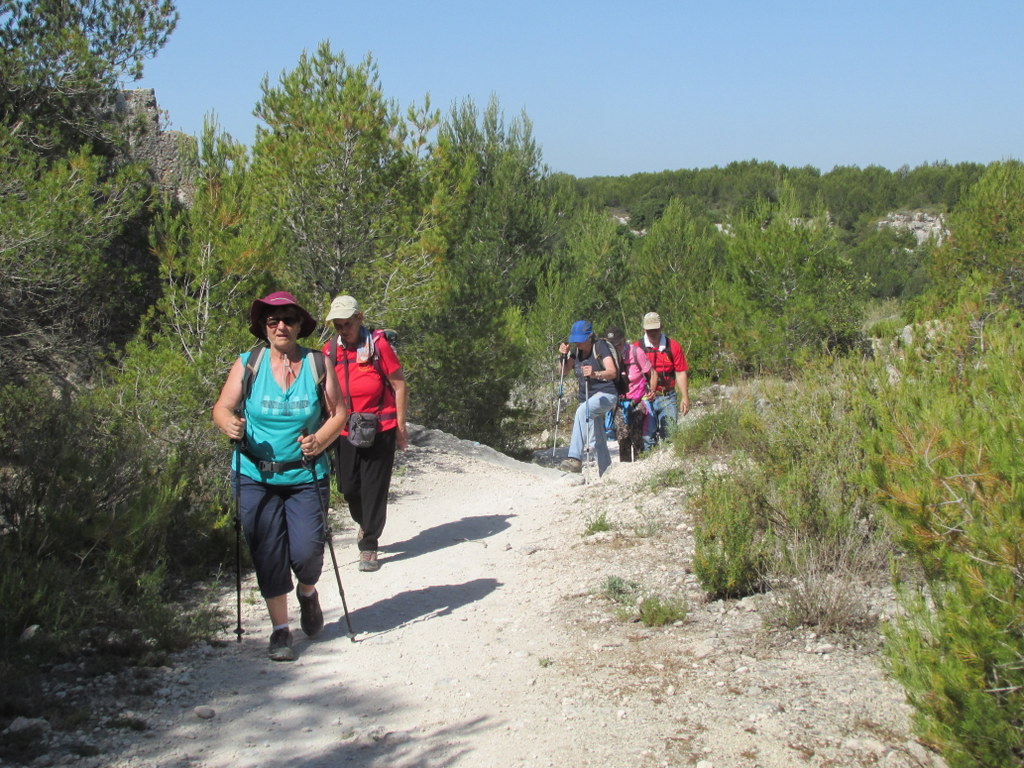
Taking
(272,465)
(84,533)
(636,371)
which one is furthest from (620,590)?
(636,371)

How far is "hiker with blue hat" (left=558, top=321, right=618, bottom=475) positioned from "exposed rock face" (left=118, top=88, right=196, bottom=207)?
16.0ft

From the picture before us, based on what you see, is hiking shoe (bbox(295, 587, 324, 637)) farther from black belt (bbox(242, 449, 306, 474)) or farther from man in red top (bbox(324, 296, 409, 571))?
man in red top (bbox(324, 296, 409, 571))

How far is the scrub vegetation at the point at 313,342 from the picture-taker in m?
3.04

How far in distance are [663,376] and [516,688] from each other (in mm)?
6051

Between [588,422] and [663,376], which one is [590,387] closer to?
[588,422]

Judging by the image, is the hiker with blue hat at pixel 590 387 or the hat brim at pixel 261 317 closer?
the hat brim at pixel 261 317

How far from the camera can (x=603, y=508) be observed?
745 centimetres

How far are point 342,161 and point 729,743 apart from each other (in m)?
9.51

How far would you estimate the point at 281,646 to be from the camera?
452 centimetres

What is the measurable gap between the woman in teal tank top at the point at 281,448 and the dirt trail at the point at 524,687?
0.45m

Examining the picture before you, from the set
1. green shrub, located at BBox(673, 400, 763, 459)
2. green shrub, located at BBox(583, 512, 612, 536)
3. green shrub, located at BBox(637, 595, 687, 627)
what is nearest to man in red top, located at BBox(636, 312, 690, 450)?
green shrub, located at BBox(673, 400, 763, 459)

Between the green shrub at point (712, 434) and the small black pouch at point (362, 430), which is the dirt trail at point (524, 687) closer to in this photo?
the small black pouch at point (362, 430)

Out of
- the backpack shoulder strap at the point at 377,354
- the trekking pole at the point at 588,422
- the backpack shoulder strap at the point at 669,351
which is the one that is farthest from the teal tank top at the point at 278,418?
the backpack shoulder strap at the point at 669,351

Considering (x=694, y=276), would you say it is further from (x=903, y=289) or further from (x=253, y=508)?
(x=253, y=508)
